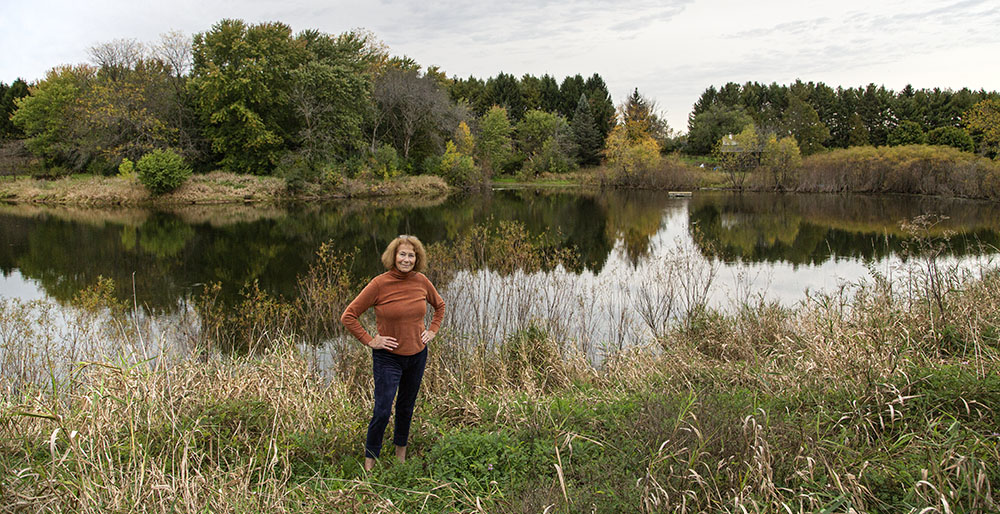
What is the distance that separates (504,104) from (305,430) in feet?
205

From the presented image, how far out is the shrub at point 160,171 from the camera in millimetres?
31672

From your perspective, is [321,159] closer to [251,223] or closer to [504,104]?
[251,223]

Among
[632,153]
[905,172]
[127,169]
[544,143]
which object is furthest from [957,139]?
[127,169]

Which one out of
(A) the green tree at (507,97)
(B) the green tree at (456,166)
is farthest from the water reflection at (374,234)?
(A) the green tree at (507,97)

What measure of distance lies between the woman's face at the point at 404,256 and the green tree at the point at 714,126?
6029cm

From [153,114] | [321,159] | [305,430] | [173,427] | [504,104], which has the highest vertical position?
[504,104]

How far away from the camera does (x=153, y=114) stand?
118 feet

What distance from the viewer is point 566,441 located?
11.8 ft

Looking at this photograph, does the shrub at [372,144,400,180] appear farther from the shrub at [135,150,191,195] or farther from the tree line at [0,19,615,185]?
the shrub at [135,150,191,195]

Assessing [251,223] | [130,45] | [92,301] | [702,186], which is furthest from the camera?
[702,186]

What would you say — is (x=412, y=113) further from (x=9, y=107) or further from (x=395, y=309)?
(x=395, y=309)

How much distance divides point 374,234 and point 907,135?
2067 inches

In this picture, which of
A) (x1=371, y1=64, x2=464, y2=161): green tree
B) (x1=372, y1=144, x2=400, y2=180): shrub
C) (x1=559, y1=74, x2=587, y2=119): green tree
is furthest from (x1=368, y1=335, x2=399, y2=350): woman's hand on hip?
(x1=559, y1=74, x2=587, y2=119): green tree

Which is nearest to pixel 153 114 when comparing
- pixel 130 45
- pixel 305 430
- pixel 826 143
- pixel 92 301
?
pixel 130 45
